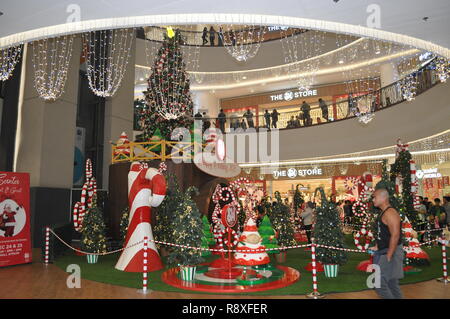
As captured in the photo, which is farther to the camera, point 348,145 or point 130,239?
point 348,145

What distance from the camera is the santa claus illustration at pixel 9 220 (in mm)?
7930

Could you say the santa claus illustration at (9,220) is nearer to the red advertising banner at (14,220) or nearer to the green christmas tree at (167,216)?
the red advertising banner at (14,220)

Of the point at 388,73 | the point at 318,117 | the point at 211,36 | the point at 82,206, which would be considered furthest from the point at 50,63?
the point at 388,73

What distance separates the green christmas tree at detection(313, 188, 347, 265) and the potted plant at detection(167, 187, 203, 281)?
86.9 inches

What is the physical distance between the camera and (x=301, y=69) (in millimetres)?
20719

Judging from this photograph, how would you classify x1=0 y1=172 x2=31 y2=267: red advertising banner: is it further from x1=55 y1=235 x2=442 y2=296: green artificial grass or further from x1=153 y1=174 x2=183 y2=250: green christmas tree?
x1=153 y1=174 x2=183 y2=250: green christmas tree

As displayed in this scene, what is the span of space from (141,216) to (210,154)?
3.65 metres

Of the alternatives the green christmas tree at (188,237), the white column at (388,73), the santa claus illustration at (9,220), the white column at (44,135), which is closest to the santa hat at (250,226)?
the green christmas tree at (188,237)

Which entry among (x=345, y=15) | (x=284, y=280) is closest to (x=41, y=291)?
(x=284, y=280)

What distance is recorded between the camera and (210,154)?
34.9 feet

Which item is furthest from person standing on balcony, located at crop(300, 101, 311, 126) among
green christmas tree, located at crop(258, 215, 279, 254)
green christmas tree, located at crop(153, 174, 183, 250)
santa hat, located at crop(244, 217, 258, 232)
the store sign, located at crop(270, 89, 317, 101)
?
santa hat, located at crop(244, 217, 258, 232)

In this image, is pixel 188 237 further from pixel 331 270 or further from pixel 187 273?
pixel 331 270

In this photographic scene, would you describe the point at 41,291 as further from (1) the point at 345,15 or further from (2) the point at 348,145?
(2) the point at 348,145
